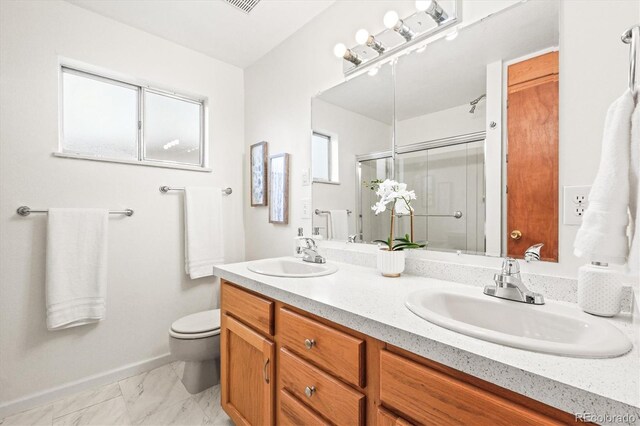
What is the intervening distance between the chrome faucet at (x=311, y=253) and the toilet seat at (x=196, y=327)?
2.42ft

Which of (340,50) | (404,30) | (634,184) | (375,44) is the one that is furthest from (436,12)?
(634,184)

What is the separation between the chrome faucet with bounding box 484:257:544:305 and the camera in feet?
2.77

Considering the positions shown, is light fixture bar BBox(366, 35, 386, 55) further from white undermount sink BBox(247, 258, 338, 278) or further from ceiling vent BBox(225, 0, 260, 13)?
white undermount sink BBox(247, 258, 338, 278)

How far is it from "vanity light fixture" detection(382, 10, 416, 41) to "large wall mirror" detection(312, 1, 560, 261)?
8 centimetres

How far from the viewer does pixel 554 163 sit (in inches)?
37.7

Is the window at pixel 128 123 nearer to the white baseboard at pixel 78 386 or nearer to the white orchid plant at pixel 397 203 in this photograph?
the white baseboard at pixel 78 386

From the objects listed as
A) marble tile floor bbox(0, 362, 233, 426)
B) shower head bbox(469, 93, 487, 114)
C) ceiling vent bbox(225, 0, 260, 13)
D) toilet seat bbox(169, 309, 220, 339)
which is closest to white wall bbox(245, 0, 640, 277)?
shower head bbox(469, 93, 487, 114)

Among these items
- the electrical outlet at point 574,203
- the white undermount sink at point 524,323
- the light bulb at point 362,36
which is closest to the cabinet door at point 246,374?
the white undermount sink at point 524,323

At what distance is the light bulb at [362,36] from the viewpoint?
1.48 meters

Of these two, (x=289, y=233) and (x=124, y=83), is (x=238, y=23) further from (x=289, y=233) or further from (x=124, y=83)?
(x=289, y=233)

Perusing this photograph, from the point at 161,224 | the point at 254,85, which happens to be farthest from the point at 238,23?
the point at 161,224

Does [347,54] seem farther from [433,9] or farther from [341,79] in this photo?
[433,9]

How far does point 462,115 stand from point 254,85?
183 cm

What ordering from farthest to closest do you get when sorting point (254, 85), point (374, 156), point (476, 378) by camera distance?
point (254, 85), point (374, 156), point (476, 378)
